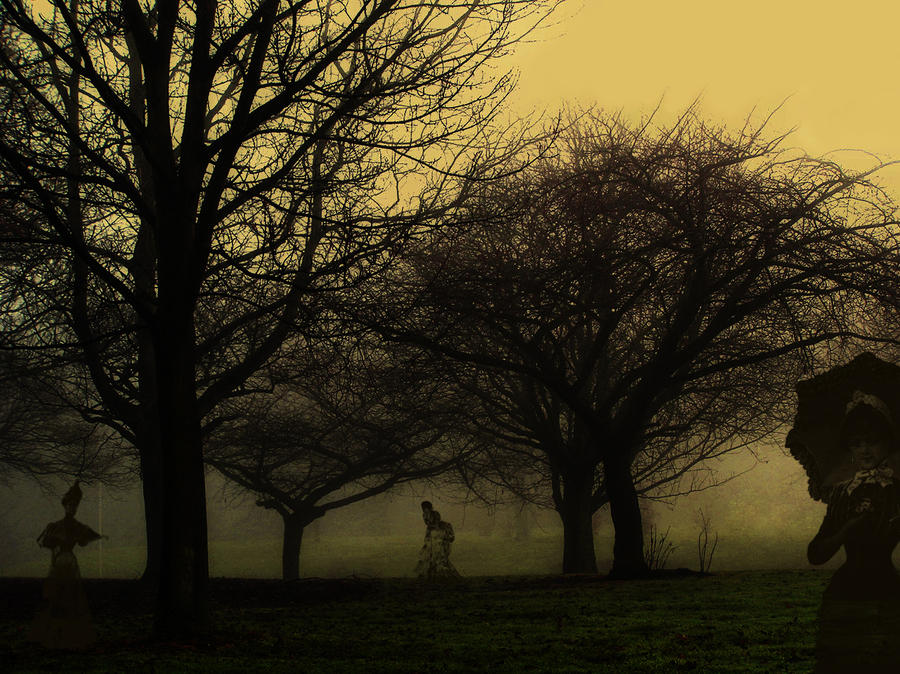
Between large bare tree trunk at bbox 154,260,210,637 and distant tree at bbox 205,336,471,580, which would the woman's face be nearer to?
large bare tree trunk at bbox 154,260,210,637

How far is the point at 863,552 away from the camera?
4930 mm

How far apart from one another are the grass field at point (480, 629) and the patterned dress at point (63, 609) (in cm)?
22

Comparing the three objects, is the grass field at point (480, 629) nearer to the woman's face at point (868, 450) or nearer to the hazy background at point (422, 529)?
the woman's face at point (868, 450)

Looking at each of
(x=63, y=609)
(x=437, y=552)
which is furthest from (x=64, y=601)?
(x=437, y=552)

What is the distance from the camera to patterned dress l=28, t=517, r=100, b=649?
409 inches

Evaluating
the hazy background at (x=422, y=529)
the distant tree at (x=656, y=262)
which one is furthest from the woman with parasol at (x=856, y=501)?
the hazy background at (x=422, y=529)

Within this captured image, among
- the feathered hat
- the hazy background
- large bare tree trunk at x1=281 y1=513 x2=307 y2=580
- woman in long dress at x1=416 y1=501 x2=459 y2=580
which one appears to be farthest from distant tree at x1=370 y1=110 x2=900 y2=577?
large bare tree trunk at x1=281 y1=513 x2=307 y2=580

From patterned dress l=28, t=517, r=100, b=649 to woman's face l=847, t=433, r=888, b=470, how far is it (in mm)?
8152

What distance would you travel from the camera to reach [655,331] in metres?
20.0

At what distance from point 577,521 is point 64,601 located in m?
14.4

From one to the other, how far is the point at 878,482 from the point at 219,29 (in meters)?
9.95

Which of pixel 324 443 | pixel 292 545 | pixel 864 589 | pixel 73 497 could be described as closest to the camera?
pixel 864 589

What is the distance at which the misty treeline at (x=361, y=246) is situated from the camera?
10.9m

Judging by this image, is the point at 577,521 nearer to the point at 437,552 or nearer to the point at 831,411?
the point at 437,552
